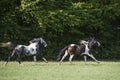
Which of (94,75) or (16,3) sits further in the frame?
(16,3)

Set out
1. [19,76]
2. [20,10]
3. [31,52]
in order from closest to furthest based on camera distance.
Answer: [19,76] → [31,52] → [20,10]

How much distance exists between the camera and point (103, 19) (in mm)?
31875

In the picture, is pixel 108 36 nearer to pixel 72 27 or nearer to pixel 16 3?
pixel 72 27

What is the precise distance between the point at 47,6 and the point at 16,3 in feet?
7.06

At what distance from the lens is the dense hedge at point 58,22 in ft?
95.7

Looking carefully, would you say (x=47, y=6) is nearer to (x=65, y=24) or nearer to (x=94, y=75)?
(x=65, y=24)

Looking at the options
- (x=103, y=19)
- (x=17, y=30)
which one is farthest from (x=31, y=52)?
(x=103, y=19)

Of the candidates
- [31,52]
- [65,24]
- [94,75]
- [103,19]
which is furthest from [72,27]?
[94,75]

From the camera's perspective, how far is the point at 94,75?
17297 millimetres

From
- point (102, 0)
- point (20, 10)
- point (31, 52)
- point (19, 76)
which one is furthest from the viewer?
point (102, 0)

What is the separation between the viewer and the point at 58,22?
29719 mm

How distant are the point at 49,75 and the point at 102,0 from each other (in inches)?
608

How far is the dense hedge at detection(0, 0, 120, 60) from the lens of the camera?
95.7 feet

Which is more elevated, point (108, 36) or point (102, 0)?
point (102, 0)
